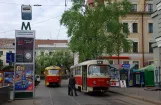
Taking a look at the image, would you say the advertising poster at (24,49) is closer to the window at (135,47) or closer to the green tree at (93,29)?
the green tree at (93,29)

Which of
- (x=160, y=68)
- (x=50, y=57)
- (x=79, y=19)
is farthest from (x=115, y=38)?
(x=50, y=57)

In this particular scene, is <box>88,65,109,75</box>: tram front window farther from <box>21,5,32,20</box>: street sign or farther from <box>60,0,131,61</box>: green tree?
<box>60,0,131,61</box>: green tree

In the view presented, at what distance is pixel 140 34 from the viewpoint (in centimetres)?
6838

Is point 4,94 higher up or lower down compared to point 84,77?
lower down

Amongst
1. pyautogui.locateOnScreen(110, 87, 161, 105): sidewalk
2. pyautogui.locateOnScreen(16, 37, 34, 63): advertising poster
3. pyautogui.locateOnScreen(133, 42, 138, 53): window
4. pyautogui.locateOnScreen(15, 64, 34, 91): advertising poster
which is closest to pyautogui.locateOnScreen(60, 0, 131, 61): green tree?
pyautogui.locateOnScreen(110, 87, 161, 105): sidewalk

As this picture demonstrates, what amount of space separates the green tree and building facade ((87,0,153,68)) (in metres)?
23.2

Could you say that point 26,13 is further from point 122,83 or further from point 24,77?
point 122,83

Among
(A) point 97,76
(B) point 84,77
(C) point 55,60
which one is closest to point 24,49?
(A) point 97,76

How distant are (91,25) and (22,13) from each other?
1799cm

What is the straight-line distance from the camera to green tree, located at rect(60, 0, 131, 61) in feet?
139

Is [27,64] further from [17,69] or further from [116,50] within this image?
[116,50]

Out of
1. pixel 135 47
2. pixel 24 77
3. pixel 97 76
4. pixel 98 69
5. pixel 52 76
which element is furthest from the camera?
pixel 135 47

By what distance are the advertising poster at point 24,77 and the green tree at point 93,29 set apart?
58.1 feet

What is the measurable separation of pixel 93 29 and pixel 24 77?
18.3 metres
